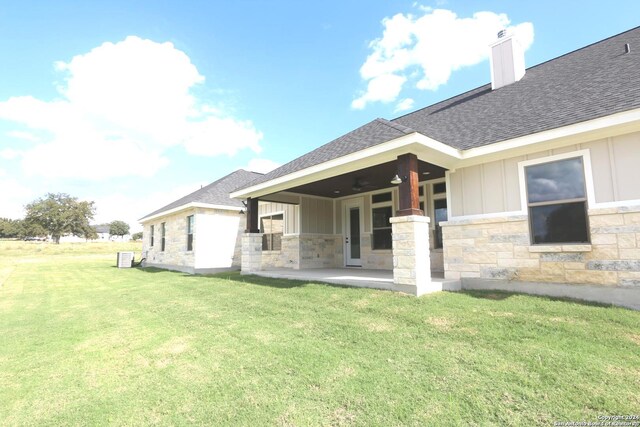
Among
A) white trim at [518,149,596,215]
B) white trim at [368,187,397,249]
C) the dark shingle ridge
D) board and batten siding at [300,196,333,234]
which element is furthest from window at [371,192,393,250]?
white trim at [518,149,596,215]

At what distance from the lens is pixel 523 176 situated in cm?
573

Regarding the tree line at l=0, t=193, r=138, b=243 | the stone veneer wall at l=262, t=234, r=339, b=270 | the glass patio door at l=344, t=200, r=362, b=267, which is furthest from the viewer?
the tree line at l=0, t=193, r=138, b=243

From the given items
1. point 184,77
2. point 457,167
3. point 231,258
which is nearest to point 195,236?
point 231,258

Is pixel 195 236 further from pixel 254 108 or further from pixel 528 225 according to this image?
pixel 528 225

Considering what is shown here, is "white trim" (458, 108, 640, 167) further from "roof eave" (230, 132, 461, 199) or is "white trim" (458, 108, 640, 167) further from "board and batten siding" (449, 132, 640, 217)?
"roof eave" (230, 132, 461, 199)

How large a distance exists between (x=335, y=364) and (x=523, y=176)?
517cm

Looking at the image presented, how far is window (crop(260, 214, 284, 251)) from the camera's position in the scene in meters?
12.7

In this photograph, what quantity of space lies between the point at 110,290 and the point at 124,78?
7.23m

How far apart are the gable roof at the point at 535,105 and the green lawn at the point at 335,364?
124 inches

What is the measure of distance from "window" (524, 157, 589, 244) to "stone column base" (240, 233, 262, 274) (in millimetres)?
7841

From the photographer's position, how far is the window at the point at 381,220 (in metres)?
9.88

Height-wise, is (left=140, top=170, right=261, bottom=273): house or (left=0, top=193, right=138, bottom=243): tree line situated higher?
(left=0, top=193, right=138, bottom=243): tree line

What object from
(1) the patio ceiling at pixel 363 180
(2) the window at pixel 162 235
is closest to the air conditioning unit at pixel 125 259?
(2) the window at pixel 162 235

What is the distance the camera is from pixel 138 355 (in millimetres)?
3551
